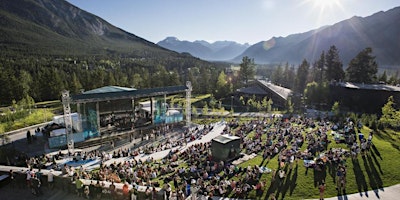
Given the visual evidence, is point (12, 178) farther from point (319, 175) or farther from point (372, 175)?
point (372, 175)

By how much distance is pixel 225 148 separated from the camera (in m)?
19.3

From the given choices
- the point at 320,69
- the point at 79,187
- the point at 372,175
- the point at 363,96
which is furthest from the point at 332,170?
the point at 320,69

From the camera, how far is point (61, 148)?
2483 cm

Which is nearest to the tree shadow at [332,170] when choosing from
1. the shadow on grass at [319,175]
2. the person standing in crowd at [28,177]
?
the shadow on grass at [319,175]

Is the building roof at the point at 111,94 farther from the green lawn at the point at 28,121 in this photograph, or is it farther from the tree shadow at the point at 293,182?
the tree shadow at the point at 293,182

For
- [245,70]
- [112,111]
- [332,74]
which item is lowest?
[112,111]

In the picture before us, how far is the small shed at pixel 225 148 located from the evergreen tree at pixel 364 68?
4838 cm

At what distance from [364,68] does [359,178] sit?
4896cm

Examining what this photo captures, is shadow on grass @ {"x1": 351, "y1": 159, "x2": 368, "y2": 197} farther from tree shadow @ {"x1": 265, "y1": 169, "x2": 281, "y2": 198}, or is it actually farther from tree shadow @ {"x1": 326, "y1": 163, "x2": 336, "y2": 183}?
tree shadow @ {"x1": 265, "y1": 169, "x2": 281, "y2": 198}

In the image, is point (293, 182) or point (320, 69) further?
point (320, 69)

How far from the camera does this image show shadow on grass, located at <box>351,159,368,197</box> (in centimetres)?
1444

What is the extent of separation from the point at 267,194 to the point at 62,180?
11191mm

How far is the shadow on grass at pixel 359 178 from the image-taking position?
14438 millimetres

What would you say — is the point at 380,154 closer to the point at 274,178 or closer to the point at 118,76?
the point at 274,178
